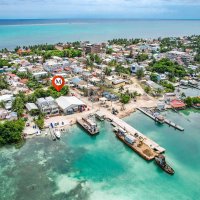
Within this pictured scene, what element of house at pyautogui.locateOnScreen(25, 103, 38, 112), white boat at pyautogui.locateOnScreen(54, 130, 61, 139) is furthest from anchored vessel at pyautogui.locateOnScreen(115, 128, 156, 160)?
house at pyautogui.locateOnScreen(25, 103, 38, 112)

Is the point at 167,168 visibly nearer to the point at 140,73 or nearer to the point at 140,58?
the point at 140,73

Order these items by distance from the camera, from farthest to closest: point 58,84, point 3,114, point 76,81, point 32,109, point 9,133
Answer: point 76,81 < point 58,84 < point 32,109 < point 3,114 < point 9,133

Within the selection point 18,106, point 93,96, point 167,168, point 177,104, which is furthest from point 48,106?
point 177,104

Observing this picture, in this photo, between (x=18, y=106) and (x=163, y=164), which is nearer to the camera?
(x=163, y=164)

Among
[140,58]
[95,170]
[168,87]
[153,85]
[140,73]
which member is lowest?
[140,58]

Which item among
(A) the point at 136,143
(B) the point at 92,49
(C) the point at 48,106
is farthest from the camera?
(B) the point at 92,49

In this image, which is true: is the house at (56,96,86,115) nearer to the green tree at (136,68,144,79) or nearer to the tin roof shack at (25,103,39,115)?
the tin roof shack at (25,103,39,115)
